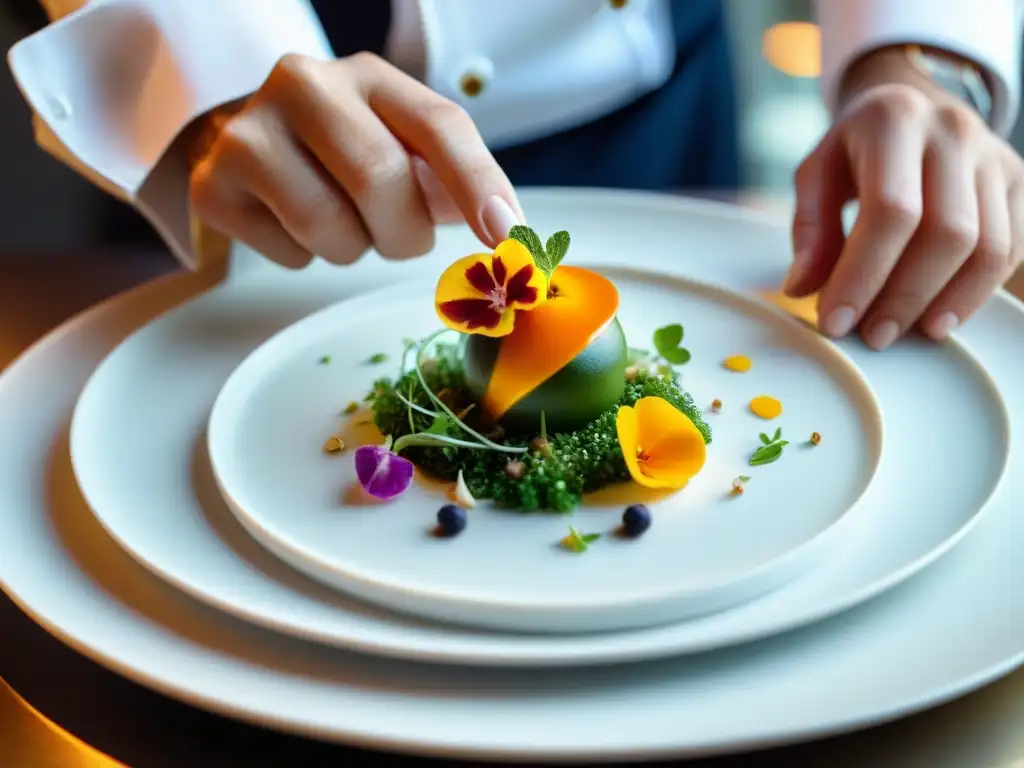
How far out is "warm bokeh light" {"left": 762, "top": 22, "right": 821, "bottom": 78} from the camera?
3328mm

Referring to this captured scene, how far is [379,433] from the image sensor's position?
0.86m

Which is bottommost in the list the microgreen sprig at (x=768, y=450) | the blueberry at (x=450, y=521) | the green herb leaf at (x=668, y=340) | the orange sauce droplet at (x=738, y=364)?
the orange sauce droplet at (x=738, y=364)

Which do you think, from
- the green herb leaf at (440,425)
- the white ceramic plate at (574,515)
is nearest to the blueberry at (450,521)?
the white ceramic plate at (574,515)

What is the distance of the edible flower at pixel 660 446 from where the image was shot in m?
0.75

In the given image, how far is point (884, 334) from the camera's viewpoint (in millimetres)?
966

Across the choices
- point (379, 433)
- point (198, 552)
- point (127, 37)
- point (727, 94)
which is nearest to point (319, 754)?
point (198, 552)

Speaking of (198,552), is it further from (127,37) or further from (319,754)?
(127,37)

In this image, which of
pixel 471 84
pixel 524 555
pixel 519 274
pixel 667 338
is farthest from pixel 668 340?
pixel 471 84

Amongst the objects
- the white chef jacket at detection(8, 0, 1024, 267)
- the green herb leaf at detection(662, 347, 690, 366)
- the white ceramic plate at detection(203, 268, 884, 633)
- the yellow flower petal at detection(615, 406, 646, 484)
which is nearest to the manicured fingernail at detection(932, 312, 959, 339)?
the white ceramic plate at detection(203, 268, 884, 633)

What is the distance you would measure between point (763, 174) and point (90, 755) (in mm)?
2810

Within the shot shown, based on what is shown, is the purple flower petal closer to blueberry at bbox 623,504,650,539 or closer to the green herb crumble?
the green herb crumble

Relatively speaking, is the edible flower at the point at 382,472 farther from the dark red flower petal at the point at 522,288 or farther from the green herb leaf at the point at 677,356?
the green herb leaf at the point at 677,356

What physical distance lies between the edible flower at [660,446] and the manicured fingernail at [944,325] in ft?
1.05

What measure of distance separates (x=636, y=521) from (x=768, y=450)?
152mm
